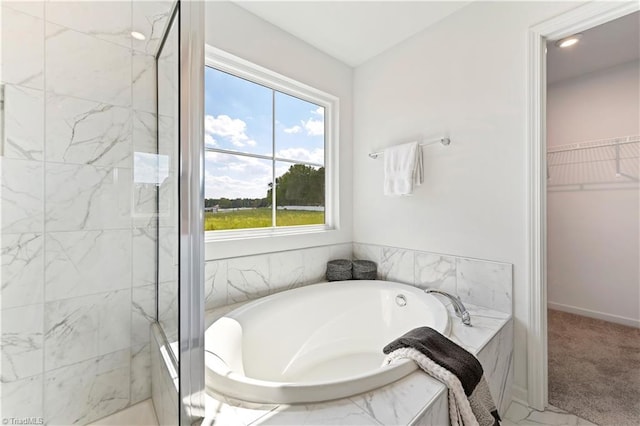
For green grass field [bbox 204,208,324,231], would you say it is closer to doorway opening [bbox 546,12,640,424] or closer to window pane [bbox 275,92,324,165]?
window pane [bbox 275,92,324,165]

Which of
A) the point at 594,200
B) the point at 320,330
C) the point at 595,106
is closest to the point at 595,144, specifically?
the point at 595,106

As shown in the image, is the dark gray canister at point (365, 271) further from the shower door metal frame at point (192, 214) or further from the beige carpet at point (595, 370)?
the shower door metal frame at point (192, 214)

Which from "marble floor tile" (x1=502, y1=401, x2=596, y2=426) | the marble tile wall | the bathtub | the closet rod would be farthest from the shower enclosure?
the closet rod

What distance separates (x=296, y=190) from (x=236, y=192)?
1.80ft

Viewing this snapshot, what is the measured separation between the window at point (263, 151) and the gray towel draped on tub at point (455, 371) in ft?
4.18

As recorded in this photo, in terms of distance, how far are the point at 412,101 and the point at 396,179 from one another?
2.06ft

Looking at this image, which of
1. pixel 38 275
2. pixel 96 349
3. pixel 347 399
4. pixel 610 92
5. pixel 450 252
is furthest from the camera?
pixel 610 92

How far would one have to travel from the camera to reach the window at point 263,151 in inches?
71.4

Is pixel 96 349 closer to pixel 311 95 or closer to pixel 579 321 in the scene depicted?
pixel 311 95

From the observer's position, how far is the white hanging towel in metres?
1.99

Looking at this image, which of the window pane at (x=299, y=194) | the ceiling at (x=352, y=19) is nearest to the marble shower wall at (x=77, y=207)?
the ceiling at (x=352, y=19)

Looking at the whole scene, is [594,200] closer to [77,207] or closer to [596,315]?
[596,315]

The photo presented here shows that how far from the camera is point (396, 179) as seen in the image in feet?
6.81

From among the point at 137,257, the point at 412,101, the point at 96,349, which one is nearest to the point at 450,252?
the point at 412,101
